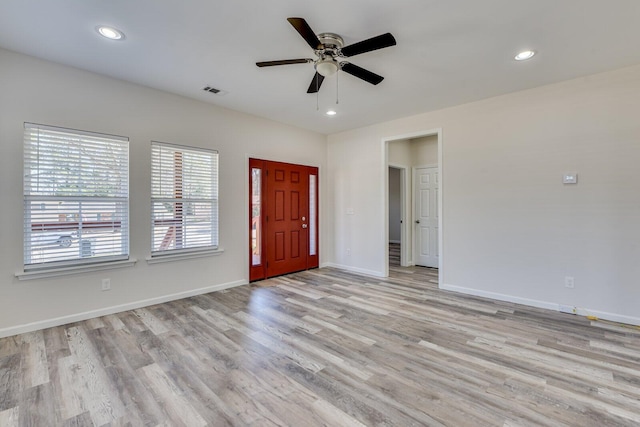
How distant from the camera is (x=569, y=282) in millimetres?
3430

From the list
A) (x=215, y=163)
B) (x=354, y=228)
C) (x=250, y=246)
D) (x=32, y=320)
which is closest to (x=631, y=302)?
(x=354, y=228)

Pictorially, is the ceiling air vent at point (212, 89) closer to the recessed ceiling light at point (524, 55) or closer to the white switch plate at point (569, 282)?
the recessed ceiling light at point (524, 55)

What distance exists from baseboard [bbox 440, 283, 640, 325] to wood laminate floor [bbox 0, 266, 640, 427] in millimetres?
147

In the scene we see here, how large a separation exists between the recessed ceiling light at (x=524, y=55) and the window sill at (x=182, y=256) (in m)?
4.35

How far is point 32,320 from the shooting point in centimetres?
294

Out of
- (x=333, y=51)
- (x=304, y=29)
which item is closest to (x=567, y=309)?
(x=333, y=51)

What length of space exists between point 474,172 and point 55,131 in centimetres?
513

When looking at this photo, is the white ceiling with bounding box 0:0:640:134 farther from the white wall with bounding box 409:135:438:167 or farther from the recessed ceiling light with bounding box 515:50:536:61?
the white wall with bounding box 409:135:438:167

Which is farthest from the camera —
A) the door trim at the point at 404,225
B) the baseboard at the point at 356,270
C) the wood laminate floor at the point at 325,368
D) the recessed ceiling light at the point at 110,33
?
the door trim at the point at 404,225

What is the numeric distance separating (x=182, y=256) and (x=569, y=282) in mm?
4910

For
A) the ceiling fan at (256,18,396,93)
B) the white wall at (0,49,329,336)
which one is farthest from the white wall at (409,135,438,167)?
the ceiling fan at (256,18,396,93)

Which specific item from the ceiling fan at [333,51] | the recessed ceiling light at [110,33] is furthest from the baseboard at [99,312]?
the ceiling fan at [333,51]

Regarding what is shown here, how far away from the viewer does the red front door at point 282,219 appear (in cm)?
492

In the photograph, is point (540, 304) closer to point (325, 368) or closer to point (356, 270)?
point (356, 270)
